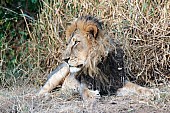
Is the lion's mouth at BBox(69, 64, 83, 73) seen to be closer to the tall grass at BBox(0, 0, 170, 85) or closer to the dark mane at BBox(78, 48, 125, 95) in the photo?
the dark mane at BBox(78, 48, 125, 95)

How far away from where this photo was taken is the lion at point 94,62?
499 cm

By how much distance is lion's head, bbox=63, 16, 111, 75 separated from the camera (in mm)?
4977

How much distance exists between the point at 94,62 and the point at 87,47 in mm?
169

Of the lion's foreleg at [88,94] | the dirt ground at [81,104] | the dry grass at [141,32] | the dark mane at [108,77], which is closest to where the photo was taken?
the dirt ground at [81,104]

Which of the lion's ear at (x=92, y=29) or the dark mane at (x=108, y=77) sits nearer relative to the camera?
the lion's ear at (x=92, y=29)

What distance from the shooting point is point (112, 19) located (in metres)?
5.96

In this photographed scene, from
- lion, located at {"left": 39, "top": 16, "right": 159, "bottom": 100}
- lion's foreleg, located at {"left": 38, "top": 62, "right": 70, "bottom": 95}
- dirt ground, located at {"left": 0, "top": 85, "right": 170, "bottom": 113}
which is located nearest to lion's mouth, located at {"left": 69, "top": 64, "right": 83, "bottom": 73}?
lion, located at {"left": 39, "top": 16, "right": 159, "bottom": 100}

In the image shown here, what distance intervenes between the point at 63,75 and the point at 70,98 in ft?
2.08

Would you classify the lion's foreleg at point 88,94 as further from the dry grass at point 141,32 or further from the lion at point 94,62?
the dry grass at point 141,32

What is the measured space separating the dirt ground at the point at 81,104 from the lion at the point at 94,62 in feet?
0.50

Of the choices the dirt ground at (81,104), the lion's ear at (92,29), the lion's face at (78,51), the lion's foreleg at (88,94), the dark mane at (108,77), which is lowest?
the dirt ground at (81,104)

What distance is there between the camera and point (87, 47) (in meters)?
4.99

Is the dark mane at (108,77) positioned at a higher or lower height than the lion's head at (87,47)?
lower

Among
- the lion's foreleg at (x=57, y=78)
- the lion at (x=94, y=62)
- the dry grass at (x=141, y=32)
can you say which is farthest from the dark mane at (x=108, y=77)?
the lion's foreleg at (x=57, y=78)
